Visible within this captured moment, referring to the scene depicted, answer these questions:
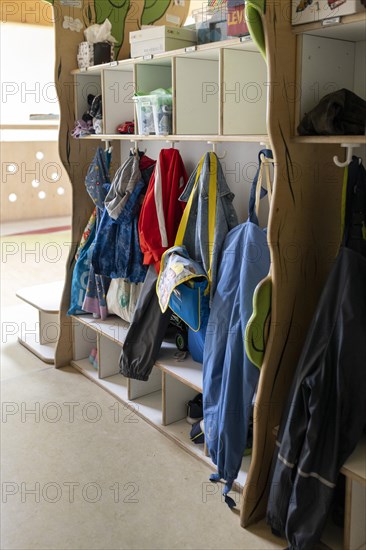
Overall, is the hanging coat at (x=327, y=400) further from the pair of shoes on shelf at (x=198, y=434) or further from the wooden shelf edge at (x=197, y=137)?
the pair of shoes on shelf at (x=198, y=434)

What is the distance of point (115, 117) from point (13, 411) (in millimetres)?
1618

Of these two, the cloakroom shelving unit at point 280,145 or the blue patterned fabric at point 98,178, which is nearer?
the cloakroom shelving unit at point 280,145

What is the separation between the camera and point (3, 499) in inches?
92.4

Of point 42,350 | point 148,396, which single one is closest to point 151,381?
point 148,396

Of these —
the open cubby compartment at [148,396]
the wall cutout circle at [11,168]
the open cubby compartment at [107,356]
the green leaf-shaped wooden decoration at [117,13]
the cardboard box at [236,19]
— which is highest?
the green leaf-shaped wooden decoration at [117,13]

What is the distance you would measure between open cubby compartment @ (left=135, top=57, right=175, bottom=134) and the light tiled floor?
1461 millimetres

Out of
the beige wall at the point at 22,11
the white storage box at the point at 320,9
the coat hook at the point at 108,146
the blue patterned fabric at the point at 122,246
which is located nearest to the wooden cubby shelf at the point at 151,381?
the blue patterned fabric at the point at 122,246

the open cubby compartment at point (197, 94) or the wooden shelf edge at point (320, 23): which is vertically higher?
the wooden shelf edge at point (320, 23)

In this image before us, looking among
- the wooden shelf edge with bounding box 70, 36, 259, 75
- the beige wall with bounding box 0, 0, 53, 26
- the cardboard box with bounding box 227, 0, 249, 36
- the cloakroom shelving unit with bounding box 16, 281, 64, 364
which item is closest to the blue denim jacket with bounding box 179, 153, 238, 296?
the wooden shelf edge with bounding box 70, 36, 259, 75

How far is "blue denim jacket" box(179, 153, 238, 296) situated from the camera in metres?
2.43

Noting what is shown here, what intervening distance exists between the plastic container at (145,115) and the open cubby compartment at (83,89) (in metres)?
0.67

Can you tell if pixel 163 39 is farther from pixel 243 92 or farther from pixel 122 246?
pixel 122 246

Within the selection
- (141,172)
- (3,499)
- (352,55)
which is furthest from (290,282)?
(3,499)

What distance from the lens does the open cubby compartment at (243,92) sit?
2230 mm
